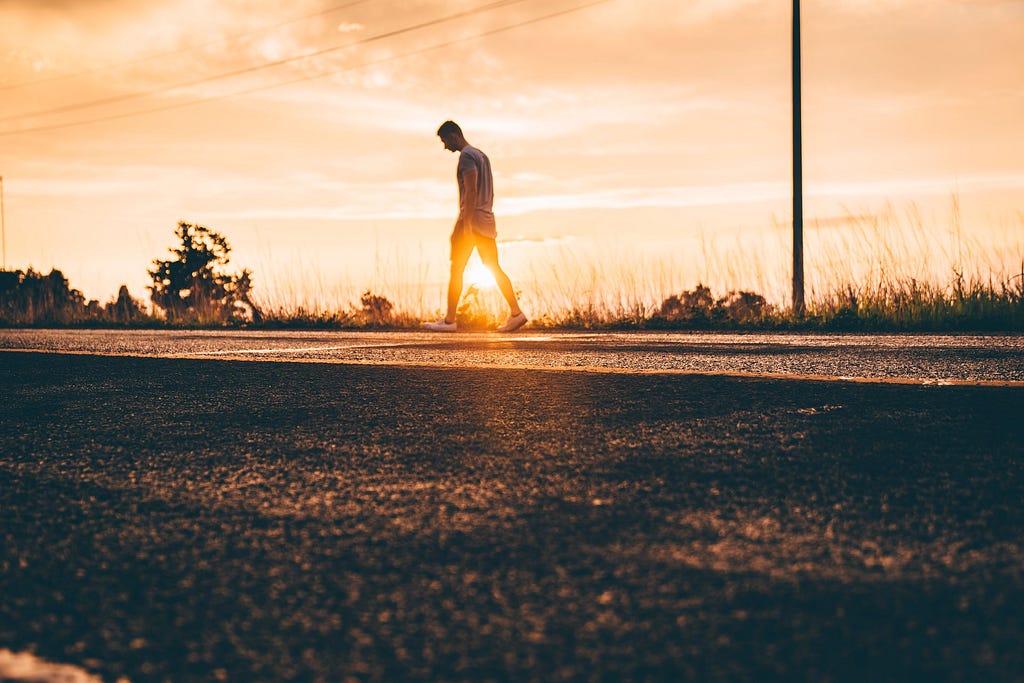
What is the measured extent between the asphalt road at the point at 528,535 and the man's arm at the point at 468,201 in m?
6.03

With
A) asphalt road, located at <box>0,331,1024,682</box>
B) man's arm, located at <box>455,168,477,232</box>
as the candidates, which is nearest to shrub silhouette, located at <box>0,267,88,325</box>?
man's arm, located at <box>455,168,477,232</box>

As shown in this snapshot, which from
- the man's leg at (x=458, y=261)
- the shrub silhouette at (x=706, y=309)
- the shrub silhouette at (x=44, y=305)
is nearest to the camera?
the man's leg at (x=458, y=261)

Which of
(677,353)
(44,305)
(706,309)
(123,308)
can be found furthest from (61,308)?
(677,353)

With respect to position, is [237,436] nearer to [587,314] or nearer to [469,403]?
[469,403]

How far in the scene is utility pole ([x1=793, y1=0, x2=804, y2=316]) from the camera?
15.3m

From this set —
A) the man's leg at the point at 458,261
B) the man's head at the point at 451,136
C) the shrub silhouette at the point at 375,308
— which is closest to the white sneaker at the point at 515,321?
the man's leg at the point at 458,261

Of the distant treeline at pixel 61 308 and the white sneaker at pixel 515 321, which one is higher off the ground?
the distant treeline at pixel 61 308

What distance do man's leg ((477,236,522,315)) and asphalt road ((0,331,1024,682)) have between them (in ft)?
19.6

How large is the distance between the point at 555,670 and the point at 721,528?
2.81ft

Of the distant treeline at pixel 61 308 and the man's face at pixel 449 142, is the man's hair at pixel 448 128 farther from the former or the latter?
the distant treeline at pixel 61 308

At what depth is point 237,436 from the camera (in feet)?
12.0

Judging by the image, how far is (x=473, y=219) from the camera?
412 inches

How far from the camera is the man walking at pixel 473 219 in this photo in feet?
33.9

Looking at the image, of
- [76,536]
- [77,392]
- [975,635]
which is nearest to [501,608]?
[975,635]
